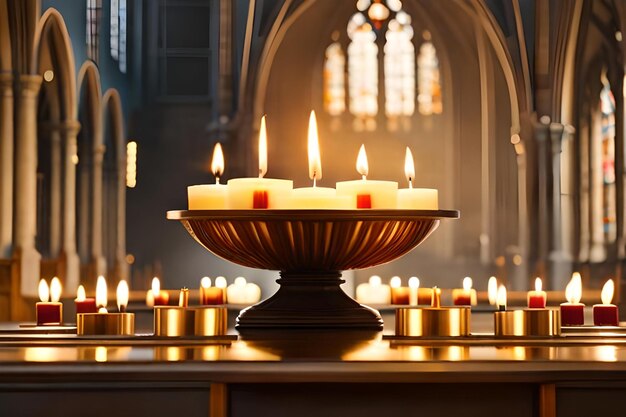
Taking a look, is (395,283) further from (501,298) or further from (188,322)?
(188,322)

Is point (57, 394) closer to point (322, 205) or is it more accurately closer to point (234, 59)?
point (322, 205)

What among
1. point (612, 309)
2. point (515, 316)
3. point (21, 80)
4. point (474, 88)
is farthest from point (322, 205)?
point (474, 88)

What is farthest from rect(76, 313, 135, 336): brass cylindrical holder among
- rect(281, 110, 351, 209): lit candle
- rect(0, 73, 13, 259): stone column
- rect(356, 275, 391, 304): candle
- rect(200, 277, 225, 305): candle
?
rect(0, 73, 13, 259): stone column

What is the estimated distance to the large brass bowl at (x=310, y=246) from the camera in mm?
3180

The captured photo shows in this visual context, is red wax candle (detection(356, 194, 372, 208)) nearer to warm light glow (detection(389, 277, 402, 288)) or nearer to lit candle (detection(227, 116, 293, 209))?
lit candle (detection(227, 116, 293, 209))

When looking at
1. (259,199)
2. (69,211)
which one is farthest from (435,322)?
(69,211)

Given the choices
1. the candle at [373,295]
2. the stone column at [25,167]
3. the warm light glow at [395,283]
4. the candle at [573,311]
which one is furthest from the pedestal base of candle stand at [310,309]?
the stone column at [25,167]

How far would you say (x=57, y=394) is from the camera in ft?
7.63

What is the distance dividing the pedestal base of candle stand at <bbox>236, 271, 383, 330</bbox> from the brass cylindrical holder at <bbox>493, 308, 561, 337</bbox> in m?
0.44

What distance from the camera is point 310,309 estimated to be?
3.30 m

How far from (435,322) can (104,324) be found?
0.92m

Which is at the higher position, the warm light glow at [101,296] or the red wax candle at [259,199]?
the red wax candle at [259,199]

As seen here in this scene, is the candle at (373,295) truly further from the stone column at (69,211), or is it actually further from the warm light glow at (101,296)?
the warm light glow at (101,296)

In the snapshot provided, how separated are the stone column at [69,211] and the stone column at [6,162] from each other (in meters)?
2.32
